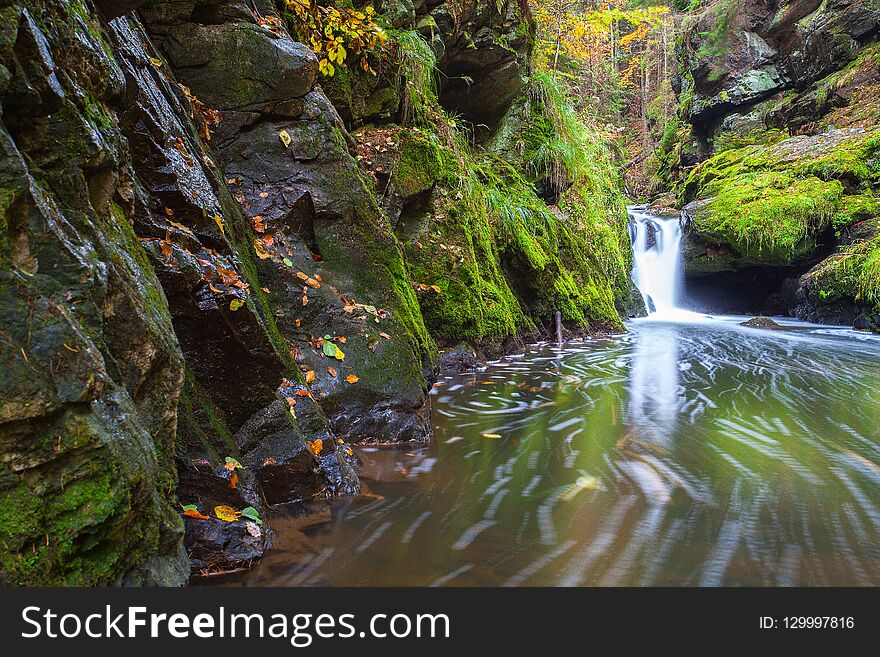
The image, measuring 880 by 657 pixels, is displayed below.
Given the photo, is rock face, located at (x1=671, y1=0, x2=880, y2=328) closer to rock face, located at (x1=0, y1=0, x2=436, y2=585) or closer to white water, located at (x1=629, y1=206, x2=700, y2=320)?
white water, located at (x1=629, y1=206, x2=700, y2=320)

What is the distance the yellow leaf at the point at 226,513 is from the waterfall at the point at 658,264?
1484cm

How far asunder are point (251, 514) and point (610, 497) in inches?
71.7

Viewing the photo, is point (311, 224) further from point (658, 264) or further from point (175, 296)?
point (658, 264)

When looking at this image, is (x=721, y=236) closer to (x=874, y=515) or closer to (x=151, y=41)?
(x=874, y=515)

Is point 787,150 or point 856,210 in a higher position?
point 787,150

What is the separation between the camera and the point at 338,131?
4652 mm

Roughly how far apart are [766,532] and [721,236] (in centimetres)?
1374

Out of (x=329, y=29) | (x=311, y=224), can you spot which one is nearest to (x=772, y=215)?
(x=329, y=29)

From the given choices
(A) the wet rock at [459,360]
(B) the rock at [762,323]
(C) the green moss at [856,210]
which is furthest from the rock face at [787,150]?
(A) the wet rock at [459,360]

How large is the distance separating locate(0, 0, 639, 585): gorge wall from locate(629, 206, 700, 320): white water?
11.0 meters

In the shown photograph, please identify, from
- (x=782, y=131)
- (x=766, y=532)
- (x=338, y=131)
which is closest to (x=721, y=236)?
(x=782, y=131)

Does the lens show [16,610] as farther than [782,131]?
No

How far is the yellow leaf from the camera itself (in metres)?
2.20

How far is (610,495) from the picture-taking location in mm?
2904
